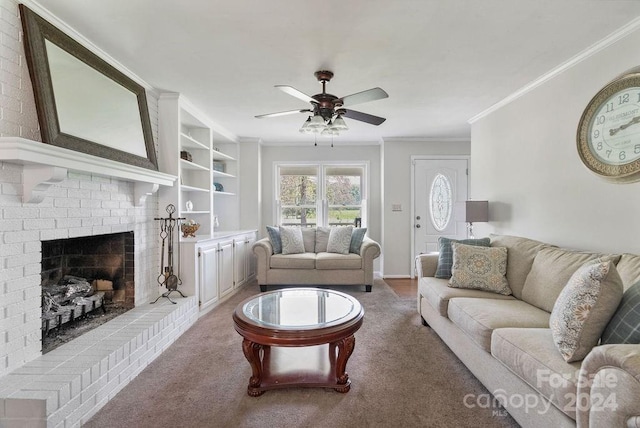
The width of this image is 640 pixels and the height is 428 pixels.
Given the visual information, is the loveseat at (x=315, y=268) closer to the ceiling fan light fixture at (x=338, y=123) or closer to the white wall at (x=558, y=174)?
the white wall at (x=558, y=174)

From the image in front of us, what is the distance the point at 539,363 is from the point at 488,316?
56cm

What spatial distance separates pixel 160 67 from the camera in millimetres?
2631

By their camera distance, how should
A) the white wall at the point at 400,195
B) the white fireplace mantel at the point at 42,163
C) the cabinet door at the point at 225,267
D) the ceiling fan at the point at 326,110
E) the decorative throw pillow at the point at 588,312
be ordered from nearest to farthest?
the decorative throw pillow at the point at 588,312
the white fireplace mantel at the point at 42,163
the ceiling fan at the point at 326,110
the cabinet door at the point at 225,267
the white wall at the point at 400,195

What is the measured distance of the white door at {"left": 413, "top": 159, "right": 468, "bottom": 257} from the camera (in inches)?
210

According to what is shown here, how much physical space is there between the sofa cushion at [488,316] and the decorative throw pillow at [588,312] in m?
0.42

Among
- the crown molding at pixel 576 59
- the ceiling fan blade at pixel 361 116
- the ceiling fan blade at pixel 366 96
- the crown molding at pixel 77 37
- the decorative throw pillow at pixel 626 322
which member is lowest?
the decorative throw pillow at pixel 626 322

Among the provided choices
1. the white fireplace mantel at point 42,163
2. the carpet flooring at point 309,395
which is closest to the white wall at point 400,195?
the carpet flooring at point 309,395

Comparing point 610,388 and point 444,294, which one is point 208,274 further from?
point 610,388

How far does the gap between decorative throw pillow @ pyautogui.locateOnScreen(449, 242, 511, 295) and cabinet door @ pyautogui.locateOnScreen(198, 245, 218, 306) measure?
2543 millimetres

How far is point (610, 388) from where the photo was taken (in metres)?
1.13

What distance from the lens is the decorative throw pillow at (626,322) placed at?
4.49 feet

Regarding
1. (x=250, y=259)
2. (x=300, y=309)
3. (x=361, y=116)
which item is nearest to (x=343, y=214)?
(x=250, y=259)

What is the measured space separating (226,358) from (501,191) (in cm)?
333

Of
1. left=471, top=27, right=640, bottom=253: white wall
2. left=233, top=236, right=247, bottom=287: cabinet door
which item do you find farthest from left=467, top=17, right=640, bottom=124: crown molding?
left=233, top=236, right=247, bottom=287: cabinet door
